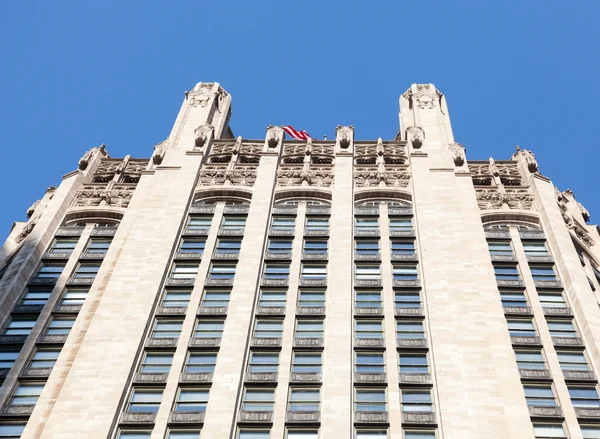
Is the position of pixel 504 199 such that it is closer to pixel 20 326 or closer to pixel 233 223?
pixel 233 223

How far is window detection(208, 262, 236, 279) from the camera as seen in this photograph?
55.3m

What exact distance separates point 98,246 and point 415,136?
25.7 meters

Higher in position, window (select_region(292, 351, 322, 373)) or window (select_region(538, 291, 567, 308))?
window (select_region(538, 291, 567, 308))

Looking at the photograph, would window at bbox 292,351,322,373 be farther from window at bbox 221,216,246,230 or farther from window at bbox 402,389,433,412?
window at bbox 221,216,246,230

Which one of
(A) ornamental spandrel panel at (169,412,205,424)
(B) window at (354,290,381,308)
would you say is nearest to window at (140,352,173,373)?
(A) ornamental spandrel panel at (169,412,205,424)

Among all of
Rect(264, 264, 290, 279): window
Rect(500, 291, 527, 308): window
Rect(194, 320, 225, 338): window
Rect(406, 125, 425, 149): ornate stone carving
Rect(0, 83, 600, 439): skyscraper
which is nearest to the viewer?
Rect(0, 83, 600, 439): skyscraper

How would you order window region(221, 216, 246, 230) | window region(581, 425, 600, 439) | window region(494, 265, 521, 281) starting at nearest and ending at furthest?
window region(581, 425, 600, 439) → window region(494, 265, 521, 281) → window region(221, 216, 246, 230)

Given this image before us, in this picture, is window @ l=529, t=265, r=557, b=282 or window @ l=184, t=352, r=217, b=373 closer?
window @ l=184, t=352, r=217, b=373

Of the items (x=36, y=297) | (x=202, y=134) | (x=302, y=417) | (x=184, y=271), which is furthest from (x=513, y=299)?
(x=202, y=134)

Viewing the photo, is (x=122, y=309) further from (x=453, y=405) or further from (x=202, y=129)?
(x=202, y=129)

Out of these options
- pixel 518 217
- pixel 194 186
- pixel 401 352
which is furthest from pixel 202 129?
pixel 401 352

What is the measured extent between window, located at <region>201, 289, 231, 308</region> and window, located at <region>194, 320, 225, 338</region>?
1.52 metres

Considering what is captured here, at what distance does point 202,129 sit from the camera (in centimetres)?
7431

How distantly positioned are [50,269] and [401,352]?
2269cm
